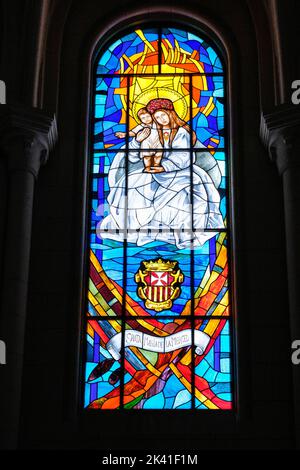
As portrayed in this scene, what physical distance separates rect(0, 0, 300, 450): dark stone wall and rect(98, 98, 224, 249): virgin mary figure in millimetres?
429

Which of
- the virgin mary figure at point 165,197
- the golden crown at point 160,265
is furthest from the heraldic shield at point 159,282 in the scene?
the virgin mary figure at point 165,197

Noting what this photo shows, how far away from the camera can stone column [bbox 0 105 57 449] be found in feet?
33.1

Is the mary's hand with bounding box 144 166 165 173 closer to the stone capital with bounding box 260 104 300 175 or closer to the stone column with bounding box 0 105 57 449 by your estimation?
the stone column with bounding box 0 105 57 449

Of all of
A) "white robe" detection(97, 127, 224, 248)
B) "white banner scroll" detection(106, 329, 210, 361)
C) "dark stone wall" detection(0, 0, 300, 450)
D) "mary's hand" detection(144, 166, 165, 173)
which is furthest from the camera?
"mary's hand" detection(144, 166, 165, 173)

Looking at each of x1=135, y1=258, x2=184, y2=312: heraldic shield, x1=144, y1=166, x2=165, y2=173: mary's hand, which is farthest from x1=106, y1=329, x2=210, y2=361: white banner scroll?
x1=144, y1=166, x2=165, y2=173: mary's hand

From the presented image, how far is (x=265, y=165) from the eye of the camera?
11547mm

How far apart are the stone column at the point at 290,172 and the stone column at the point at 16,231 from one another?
260cm

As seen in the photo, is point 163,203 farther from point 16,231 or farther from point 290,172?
point 16,231

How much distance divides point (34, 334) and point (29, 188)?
169cm

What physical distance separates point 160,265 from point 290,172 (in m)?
1.85

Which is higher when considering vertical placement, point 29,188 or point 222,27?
point 222,27

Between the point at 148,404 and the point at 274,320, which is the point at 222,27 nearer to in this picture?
the point at 274,320

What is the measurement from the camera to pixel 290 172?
36.2 ft
